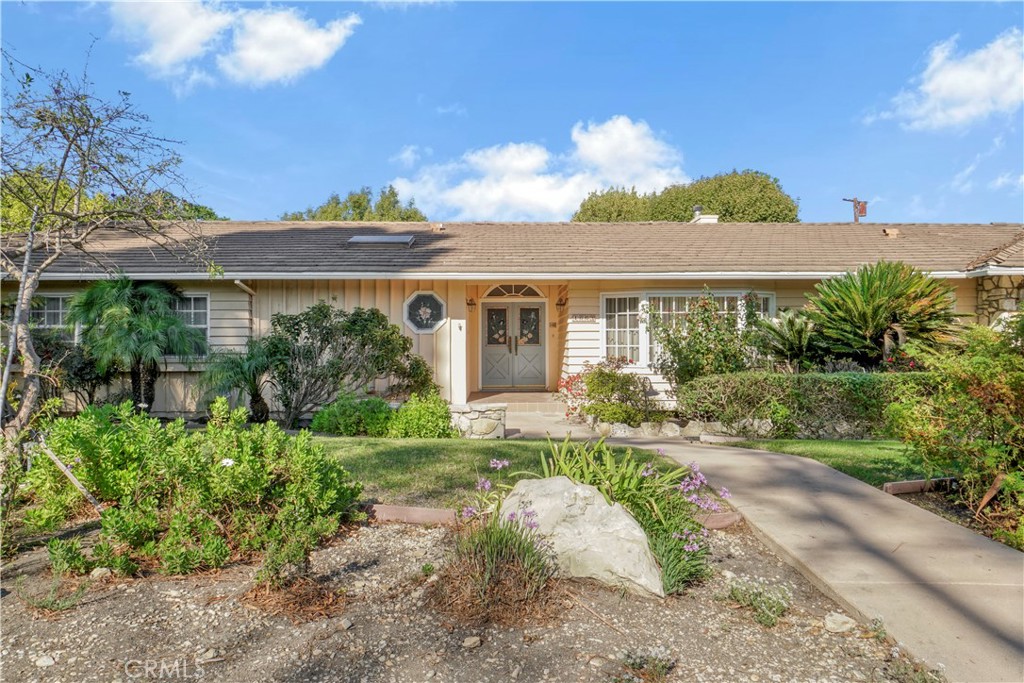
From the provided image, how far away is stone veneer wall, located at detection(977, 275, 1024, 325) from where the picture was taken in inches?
455

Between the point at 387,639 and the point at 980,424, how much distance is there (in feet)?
15.0

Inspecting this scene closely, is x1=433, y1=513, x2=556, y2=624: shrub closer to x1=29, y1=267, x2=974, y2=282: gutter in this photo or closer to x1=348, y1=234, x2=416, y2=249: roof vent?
x1=29, y1=267, x2=974, y2=282: gutter

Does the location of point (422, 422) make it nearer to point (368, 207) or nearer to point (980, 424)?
point (980, 424)

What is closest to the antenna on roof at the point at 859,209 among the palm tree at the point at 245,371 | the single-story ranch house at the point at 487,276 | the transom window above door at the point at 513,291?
the single-story ranch house at the point at 487,276

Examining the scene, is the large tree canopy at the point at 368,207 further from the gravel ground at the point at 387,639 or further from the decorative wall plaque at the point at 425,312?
the gravel ground at the point at 387,639

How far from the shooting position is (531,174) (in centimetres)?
2502

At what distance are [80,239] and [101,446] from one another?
7.22 ft

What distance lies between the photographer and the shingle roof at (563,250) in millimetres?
11453

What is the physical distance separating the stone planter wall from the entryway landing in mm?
3397

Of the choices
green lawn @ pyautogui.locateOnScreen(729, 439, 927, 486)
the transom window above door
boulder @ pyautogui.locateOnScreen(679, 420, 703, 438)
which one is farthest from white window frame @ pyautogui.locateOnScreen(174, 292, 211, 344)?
green lawn @ pyautogui.locateOnScreen(729, 439, 927, 486)

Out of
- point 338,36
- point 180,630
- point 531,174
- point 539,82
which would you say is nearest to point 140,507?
point 180,630

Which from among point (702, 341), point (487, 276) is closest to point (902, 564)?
point (702, 341)

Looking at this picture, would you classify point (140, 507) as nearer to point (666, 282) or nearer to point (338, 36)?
point (338, 36)

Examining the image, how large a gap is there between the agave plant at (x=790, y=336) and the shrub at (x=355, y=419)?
7.01 metres
